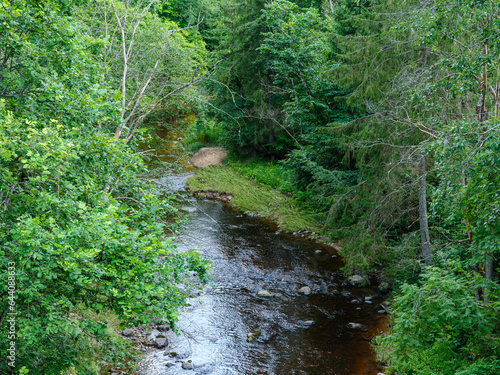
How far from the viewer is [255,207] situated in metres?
19.4

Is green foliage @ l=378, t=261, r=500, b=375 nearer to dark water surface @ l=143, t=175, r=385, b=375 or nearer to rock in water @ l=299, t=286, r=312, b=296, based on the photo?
dark water surface @ l=143, t=175, r=385, b=375

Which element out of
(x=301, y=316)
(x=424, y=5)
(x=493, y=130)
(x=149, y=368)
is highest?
(x=424, y=5)

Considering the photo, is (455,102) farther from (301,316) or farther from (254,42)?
(254,42)

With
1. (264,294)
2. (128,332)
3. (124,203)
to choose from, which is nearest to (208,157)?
(264,294)

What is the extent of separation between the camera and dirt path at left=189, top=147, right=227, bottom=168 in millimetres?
26266

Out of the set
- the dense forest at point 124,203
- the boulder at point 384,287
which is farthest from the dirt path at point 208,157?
the boulder at point 384,287

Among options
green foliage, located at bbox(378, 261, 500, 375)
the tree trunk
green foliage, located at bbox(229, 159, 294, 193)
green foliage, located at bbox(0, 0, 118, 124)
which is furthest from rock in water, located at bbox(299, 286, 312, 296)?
green foliage, located at bbox(229, 159, 294, 193)

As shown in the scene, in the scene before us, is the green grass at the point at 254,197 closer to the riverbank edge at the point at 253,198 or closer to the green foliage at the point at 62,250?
the riverbank edge at the point at 253,198

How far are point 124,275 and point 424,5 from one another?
790 centimetres

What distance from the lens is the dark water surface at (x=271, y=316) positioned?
8438mm

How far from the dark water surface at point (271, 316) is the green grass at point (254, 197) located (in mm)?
1772

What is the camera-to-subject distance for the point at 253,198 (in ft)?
66.4

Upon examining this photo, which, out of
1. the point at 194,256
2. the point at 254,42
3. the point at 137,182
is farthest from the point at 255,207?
the point at 194,256

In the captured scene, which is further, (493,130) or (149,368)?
(149,368)
